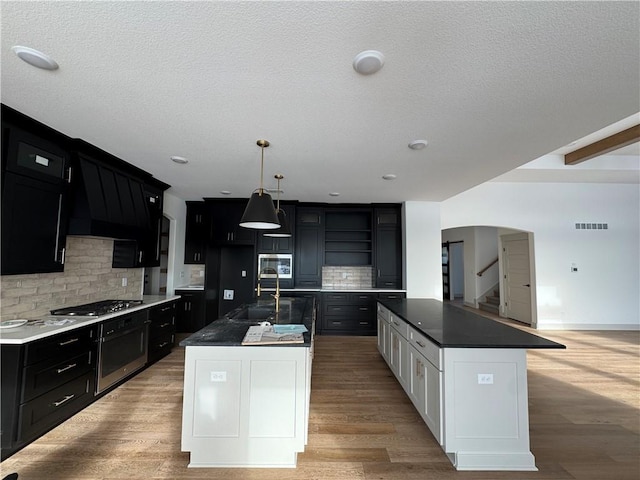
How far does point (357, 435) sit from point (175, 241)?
4.66 meters

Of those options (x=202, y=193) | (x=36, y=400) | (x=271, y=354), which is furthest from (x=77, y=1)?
(x=202, y=193)

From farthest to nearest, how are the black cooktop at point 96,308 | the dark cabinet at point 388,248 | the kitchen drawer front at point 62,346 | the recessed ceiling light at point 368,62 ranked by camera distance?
the dark cabinet at point 388,248, the black cooktop at point 96,308, the kitchen drawer front at point 62,346, the recessed ceiling light at point 368,62

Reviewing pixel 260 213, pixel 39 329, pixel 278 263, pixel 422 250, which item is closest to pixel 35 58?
pixel 260 213

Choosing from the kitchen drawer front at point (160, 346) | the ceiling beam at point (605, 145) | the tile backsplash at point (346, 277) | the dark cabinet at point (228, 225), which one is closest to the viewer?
the kitchen drawer front at point (160, 346)

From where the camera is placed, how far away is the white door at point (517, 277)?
6.34 metres

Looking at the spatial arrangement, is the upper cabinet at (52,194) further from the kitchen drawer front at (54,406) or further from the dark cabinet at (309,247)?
the dark cabinet at (309,247)

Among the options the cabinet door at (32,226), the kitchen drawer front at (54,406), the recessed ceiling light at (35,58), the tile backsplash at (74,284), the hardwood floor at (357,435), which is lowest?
the hardwood floor at (357,435)

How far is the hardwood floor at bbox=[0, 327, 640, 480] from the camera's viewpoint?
1904 millimetres

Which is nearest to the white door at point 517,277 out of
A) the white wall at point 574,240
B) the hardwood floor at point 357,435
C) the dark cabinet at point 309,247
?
the white wall at point 574,240

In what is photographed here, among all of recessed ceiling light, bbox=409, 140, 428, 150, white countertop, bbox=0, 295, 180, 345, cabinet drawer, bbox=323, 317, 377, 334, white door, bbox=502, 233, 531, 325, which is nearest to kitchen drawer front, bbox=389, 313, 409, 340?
recessed ceiling light, bbox=409, 140, 428, 150

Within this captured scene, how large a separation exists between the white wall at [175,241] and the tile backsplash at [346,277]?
2.92 metres

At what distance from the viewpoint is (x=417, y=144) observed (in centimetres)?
276

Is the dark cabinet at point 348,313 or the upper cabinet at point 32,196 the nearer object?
the upper cabinet at point 32,196

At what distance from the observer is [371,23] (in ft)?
4.35
